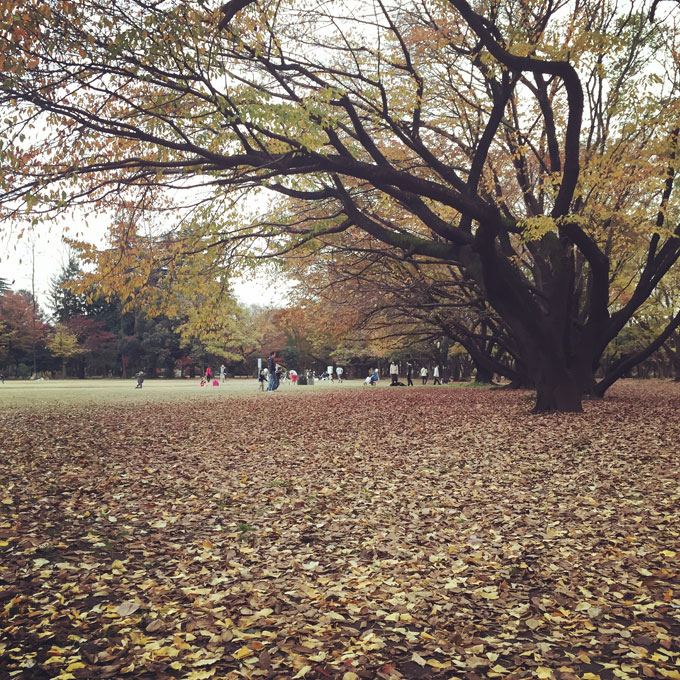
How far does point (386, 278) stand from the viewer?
946 inches

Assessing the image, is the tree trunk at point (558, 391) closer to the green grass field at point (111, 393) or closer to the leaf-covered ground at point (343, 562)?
the leaf-covered ground at point (343, 562)

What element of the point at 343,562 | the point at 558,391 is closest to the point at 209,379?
the point at 558,391

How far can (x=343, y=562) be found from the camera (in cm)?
496

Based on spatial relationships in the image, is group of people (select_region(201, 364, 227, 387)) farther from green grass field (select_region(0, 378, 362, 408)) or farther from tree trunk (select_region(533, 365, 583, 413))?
tree trunk (select_region(533, 365, 583, 413))

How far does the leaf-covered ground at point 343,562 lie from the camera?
3359 mm

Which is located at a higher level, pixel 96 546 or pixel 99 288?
pixel 99 288

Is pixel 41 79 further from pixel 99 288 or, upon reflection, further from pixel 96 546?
pixel 96 546

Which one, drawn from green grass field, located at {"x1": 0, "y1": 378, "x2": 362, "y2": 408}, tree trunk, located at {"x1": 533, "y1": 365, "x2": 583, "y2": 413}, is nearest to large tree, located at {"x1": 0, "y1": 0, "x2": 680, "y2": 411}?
tree trunk, located at {"x1": 533, "y1": 365, "x2": 583, "y2": 413}

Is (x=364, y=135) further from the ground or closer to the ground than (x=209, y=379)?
further from the ground

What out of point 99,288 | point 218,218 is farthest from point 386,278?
point 99,288

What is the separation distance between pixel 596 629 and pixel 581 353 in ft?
44.5

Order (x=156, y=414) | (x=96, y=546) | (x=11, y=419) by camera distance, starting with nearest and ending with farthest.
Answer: (x=96, y=546)
(x=11, y=419)
(x=156, y=414)

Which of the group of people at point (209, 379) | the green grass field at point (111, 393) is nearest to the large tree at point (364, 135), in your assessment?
the green grass field at point (111, 393)

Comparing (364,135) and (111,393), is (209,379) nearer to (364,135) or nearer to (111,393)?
(111,393)
